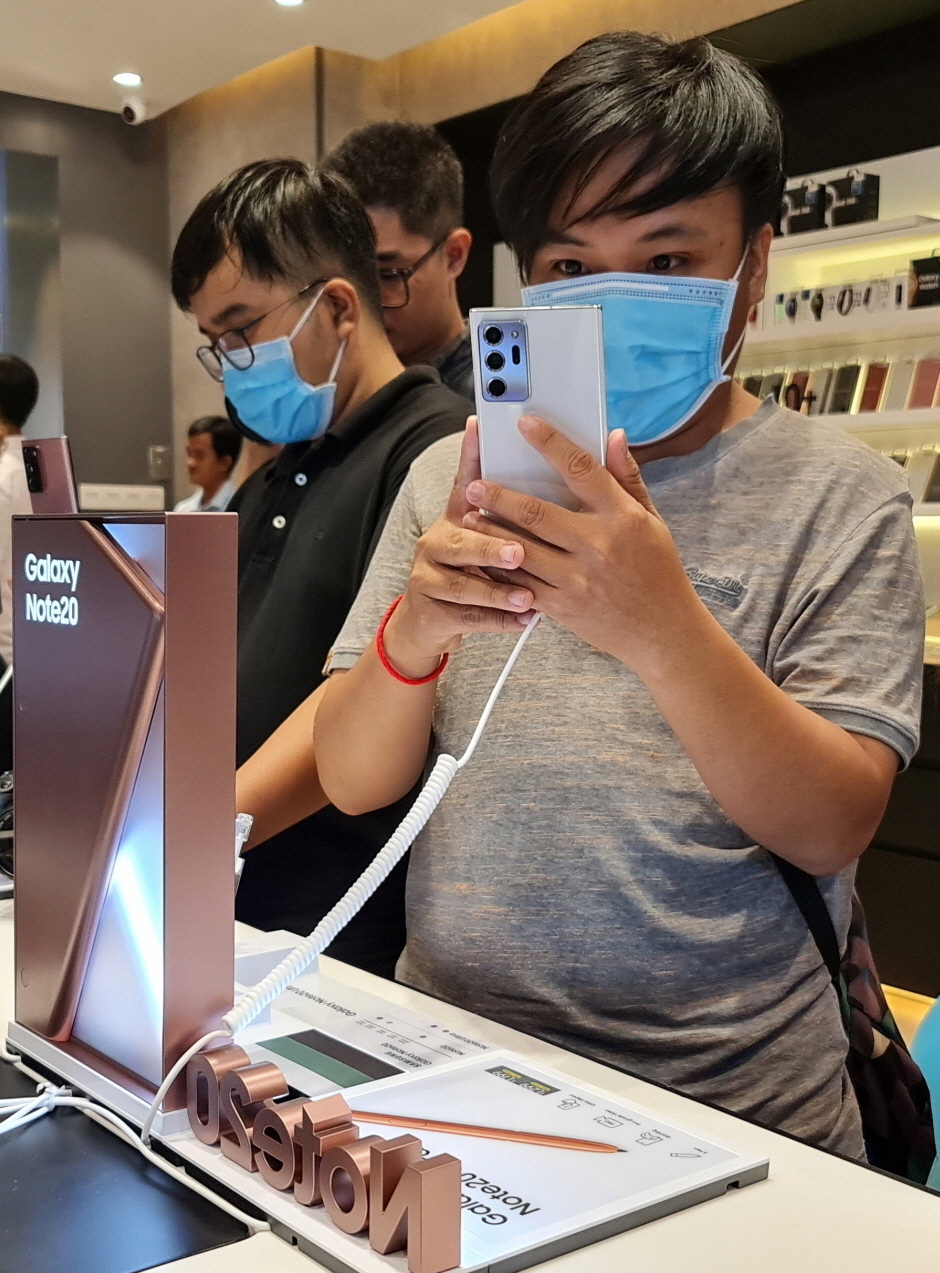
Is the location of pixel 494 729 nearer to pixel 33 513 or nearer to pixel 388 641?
pixel 388 641

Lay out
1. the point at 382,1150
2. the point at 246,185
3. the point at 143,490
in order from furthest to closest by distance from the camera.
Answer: the point at 143,490
the point at 246,185
the point at 382,1150

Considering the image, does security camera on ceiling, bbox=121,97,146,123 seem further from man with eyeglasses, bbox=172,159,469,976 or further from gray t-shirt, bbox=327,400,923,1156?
gray t-shirt, bbox=327,400,923,1156

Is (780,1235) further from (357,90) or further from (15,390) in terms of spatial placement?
(357,90)

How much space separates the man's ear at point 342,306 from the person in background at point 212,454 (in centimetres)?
427

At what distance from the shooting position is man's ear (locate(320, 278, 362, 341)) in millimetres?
1725

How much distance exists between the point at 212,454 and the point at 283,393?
4.40m

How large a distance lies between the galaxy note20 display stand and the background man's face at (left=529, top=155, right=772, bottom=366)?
48cm

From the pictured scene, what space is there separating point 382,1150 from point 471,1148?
0.40 ft

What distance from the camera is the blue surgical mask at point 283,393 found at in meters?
1.75

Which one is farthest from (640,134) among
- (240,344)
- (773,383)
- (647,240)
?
(773,383)

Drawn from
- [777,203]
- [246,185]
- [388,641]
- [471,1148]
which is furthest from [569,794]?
[246,185]

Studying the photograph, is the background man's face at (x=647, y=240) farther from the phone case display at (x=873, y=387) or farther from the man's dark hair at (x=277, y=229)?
the phone case display at (x=873, y=387)

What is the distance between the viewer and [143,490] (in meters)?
6.24

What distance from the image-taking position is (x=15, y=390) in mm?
3715
